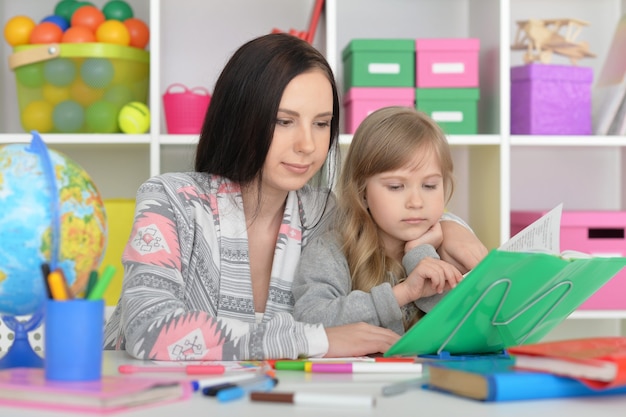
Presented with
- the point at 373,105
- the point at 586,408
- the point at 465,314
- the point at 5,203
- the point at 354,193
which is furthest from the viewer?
the point at 373,105

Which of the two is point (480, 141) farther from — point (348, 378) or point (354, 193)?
point (348, 378)

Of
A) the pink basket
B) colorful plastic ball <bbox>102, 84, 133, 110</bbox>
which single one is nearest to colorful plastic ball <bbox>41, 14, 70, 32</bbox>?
colorful plastic ball <bbox>102, 84, 133, 110</bbox>

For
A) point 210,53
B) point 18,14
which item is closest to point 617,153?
point 210,53

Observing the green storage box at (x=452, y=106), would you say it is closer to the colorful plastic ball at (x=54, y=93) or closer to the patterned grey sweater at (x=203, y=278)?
the patterned grey sweater at (x=203, y=278)

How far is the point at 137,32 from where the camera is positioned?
2.46 metres

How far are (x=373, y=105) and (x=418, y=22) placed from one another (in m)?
0.51

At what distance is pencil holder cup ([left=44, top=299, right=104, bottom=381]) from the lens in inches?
33.5

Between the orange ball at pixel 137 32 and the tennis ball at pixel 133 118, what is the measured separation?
186 mm

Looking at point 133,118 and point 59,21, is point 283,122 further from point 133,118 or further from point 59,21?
point 59,21

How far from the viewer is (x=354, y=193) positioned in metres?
1.59

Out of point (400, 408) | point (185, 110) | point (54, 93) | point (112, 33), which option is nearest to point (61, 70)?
point (54, 93)

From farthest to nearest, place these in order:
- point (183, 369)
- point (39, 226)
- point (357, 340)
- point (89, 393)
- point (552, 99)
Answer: point (552, 99) → point (357, 340) → point (183, 369) → point (39, 226) → point (89, 393)

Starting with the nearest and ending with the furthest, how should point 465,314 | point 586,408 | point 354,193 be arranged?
point 586,408 < point 465,314 < point 354,193

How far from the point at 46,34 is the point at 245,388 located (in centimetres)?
180
